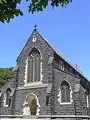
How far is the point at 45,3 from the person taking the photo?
634 centimetres

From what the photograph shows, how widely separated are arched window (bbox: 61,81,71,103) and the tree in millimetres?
18673

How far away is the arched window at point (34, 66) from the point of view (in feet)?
89.9

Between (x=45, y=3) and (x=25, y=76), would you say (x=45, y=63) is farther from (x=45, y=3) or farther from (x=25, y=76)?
(x=45, y=3)

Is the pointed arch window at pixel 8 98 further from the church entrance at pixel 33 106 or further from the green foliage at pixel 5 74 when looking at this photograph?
the green foliage at pixel 5 74

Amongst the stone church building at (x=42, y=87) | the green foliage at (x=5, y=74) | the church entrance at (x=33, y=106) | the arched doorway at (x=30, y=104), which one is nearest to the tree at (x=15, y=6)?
the stone church building at (x=42, y=87)

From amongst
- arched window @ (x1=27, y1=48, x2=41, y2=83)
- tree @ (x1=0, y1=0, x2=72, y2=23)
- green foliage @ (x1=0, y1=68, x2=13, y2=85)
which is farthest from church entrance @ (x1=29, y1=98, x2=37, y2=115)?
green foliage @ (x1=0, y1=68, x2=13, y2=85)

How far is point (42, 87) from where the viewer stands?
1014 inches

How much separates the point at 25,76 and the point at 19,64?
6.98 ft

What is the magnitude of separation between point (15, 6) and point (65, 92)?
63.5ft

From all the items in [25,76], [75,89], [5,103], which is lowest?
[5,103]

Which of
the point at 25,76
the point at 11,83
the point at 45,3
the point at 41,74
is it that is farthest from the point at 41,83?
the point at 45,3

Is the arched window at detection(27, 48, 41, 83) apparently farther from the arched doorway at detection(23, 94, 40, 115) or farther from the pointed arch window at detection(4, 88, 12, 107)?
the pointed arch window at detection(4, 88, 12, 107)

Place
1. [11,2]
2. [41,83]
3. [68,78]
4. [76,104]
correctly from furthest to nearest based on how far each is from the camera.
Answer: [41,83] < [68,78] < [76,104] < [11,2]

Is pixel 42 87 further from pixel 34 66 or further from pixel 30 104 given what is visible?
pixel 34 66
